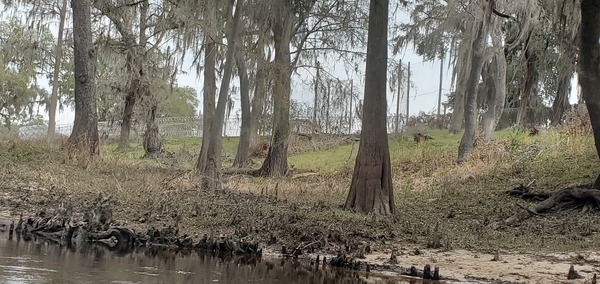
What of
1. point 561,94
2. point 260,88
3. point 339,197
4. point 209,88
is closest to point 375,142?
point 339,197

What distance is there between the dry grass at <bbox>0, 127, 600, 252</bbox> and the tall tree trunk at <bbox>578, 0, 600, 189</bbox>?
2198mm

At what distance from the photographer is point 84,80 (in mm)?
18359

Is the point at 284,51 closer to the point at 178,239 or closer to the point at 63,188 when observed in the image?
the point at 63,188

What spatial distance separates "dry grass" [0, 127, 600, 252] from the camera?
9.48m

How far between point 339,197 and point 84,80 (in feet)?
28.5

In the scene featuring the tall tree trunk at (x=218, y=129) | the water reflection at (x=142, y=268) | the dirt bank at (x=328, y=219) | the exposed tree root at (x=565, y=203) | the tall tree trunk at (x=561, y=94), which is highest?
the tall tree trunk at (x=561, y=94)

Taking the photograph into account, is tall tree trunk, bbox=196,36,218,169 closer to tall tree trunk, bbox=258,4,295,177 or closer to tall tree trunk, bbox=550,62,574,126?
tall tree trunk, bbox=258,4,295,177

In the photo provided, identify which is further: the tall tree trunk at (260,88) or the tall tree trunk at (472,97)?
the tall tree trunk at (472,97)

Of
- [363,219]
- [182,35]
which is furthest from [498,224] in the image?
[182,35]

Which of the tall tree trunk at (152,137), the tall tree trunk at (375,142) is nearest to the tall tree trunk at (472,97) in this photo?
the tall tree trunk at (375,142)

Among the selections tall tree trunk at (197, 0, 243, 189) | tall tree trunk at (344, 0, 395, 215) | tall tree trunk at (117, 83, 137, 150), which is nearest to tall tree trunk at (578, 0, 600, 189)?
tall tree trunk at (344, 0, 395, 215)

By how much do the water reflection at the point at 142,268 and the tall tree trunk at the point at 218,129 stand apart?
6.36 metres

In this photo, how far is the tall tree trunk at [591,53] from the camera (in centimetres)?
1117

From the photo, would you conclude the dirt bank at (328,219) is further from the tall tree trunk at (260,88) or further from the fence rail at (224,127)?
the fence rail at (224,127)
